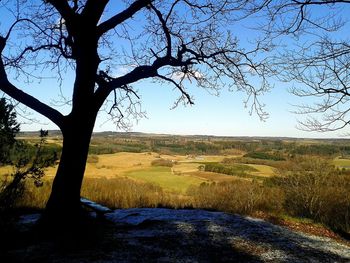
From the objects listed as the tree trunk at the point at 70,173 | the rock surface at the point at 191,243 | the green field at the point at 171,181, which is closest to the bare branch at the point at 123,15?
the tree trunk at the point at 70,173

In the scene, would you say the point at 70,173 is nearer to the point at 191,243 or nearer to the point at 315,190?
the point at 191,243

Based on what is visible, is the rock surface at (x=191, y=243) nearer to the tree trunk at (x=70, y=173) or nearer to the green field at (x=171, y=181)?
the tree trunk at (x=70, y=173)

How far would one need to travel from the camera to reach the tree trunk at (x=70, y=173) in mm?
8781

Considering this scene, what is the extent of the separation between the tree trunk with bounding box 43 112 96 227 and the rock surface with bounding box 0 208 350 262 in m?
0.86

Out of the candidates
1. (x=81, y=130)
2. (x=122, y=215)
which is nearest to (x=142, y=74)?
(x=81, y=130)

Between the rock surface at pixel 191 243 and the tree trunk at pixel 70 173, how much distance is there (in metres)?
0.86

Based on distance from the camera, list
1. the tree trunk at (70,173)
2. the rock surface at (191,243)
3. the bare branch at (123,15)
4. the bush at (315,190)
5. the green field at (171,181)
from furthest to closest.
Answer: the green field at (171,181), the bush at (315,190), the bare branch at (123,15), the tree trunk at (70,173), the rock surface at (191,243)

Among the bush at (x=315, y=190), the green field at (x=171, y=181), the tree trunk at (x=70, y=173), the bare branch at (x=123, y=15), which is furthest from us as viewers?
the green field at (x=171, y=181)

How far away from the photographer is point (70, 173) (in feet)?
29.1

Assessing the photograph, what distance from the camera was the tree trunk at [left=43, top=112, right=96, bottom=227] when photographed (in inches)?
346

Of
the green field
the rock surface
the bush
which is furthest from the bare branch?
the green field

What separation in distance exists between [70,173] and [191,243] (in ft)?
9.49

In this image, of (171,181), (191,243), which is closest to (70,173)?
(191,243)

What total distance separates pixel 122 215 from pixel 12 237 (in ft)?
12.3
